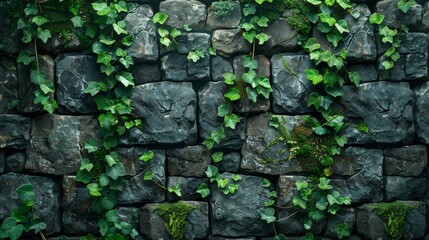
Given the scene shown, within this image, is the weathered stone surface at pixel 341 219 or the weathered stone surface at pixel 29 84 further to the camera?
the weathered stone surface at pixel 341 219

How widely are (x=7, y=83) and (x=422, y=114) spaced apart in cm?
267

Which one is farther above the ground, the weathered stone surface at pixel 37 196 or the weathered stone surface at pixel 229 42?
the weathered stone surface at pixel 229 42

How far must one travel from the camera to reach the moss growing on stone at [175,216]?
3.40 meters

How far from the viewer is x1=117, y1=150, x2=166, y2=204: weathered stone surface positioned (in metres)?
3.42

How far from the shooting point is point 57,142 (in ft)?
11.1

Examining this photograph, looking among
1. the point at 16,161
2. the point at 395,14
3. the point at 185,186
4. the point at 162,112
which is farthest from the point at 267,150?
the point at 16,161

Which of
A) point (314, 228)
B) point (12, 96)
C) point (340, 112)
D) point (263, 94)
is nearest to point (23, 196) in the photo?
point (12, 96)

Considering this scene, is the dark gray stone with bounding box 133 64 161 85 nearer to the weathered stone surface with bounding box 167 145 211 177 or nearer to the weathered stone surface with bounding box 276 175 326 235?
the weathered stone surface with bounding box 167 145 211 177

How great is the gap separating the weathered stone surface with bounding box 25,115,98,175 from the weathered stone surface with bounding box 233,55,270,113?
37.4 inches

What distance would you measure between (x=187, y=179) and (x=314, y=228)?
88 centimetres

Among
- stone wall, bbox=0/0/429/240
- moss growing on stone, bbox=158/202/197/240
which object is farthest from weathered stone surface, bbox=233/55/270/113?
moss growing on stone, bbox=158/202/197/240

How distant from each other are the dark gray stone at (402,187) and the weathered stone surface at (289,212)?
0.48 metres

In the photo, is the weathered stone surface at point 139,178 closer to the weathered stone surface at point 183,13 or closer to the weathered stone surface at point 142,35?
the weathered stone surface at point 142,35

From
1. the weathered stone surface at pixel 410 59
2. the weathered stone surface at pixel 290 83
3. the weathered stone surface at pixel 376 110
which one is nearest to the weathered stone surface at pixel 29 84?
the weathered stone surface at pixel 290 83
